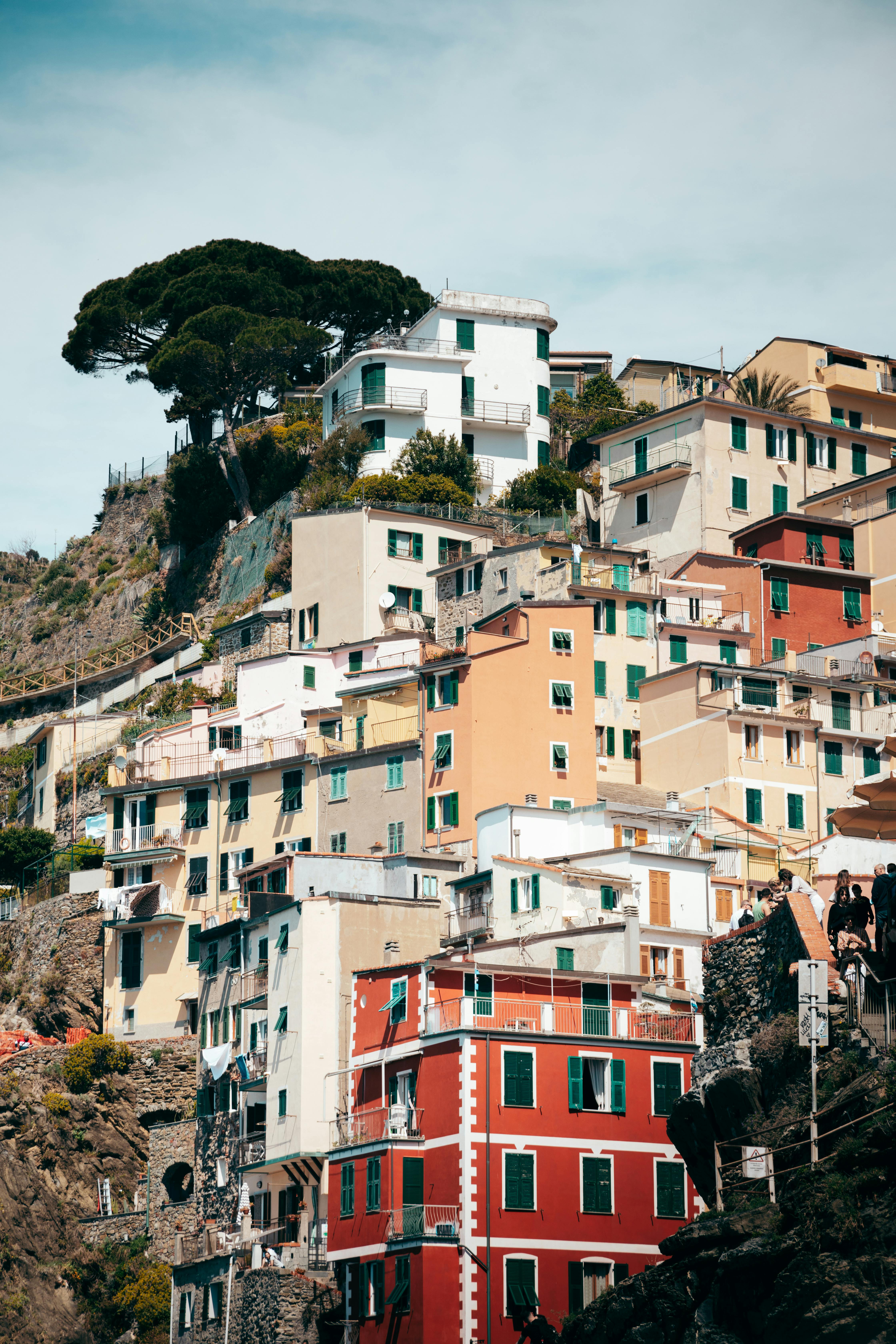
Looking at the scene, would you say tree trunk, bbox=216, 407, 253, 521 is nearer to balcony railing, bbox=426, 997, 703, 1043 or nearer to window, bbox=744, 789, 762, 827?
window, bbox=744, 789, 762, 827

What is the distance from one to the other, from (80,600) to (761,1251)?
77.0 m

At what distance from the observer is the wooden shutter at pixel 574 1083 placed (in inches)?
1727

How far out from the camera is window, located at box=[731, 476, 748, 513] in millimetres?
76438

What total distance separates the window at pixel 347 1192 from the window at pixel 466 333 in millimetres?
46662

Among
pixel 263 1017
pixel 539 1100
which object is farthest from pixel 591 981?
pixel 263 1017

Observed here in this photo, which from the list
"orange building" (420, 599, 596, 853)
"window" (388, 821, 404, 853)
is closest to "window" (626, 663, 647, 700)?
"orange building" (420, 599, 596, 853)

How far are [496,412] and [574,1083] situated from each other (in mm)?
45124

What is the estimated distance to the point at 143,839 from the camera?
2662 inches

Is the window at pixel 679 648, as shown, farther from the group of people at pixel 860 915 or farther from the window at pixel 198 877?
the group of people at pixel 860 915

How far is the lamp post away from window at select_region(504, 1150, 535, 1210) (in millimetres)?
32638

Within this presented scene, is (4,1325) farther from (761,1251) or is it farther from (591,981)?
(761,1251)

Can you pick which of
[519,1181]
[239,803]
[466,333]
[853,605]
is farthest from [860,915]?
[466,333]

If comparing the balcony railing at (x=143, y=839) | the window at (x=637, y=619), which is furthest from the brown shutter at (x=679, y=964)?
the balcony railing at (x=143, y=839)

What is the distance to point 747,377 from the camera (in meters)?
84.3
